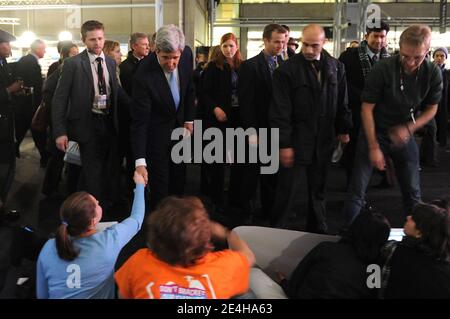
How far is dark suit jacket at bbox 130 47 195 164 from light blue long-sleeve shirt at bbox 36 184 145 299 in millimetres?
931

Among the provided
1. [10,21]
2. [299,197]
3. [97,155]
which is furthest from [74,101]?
[10,21]

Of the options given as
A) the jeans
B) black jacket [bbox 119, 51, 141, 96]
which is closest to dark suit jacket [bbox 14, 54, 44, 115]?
black jacket [bbox 119, 51, 141, 96]

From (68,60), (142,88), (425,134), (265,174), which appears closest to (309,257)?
(142,88)

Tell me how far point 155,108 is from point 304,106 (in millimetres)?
892

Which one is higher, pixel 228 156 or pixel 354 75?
pixel 354 75

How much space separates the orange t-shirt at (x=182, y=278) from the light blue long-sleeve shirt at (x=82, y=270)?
0.28 m

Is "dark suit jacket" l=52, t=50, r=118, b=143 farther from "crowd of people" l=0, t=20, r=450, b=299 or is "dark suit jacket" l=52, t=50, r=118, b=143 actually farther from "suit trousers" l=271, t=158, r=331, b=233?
"suit trousers" l=271, t=158, r=331, b=233

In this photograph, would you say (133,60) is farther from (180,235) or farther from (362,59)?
(180,235)

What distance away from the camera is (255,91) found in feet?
10.9

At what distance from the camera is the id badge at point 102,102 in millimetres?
3107

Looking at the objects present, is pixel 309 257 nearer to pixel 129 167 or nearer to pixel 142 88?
pixel 142 88

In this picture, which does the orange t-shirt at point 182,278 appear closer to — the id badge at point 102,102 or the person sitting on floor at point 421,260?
the person sitting on floor at point 421,260

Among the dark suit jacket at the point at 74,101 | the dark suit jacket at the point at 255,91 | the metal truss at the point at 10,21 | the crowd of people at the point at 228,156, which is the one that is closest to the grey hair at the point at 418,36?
the crowd of people at the point at 228,156

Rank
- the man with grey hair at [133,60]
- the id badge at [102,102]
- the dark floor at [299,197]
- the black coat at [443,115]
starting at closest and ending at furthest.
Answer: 1. the id badge at [102,102]
2. the dark floor at [299,197]
3. the man with grey hair at [133,60]
4. the black coat at [443,115]
